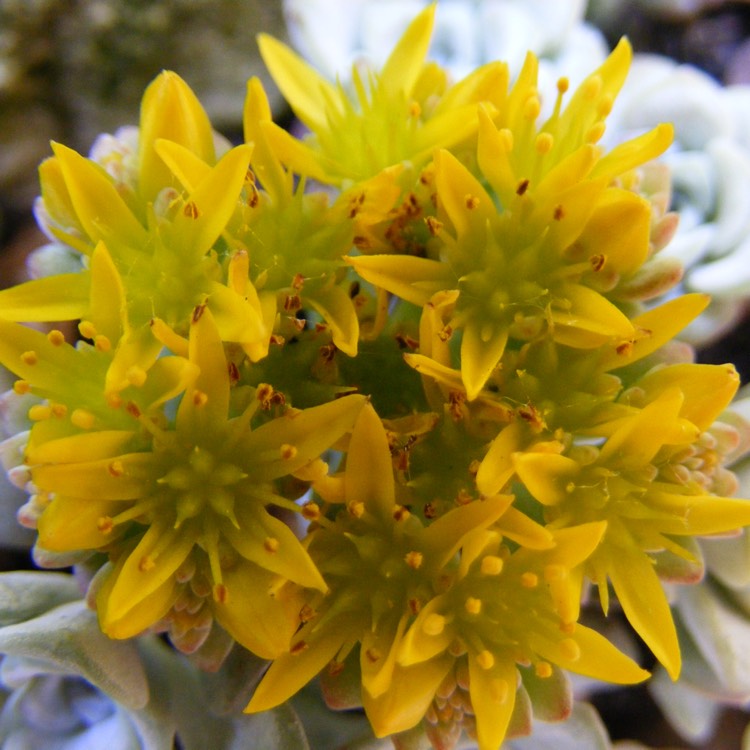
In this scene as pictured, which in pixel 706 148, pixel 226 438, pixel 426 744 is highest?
pixel 706 148

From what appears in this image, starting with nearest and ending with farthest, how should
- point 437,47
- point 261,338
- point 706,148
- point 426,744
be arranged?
point 261,338
point 426,744
point 706,148
point 437,47

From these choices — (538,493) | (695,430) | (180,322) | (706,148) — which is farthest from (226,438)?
(706,148)

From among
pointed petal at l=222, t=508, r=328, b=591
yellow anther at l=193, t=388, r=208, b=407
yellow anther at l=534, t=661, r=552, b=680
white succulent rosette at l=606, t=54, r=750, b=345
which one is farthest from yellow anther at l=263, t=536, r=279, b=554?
white succulent rosette at l=606, t=54, r=750, b=345

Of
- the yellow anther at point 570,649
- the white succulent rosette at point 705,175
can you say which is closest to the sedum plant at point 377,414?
the yellow anther at point 570,649

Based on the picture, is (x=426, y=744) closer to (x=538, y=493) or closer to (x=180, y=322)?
(x=538, y=493)

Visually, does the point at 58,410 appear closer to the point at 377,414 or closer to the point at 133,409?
the point at 133,409

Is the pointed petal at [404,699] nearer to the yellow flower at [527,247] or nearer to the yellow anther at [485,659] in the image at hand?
the yellow anther at [485,659]

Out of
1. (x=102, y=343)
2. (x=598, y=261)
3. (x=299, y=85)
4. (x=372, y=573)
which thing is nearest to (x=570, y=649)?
(x=372, y=573)
